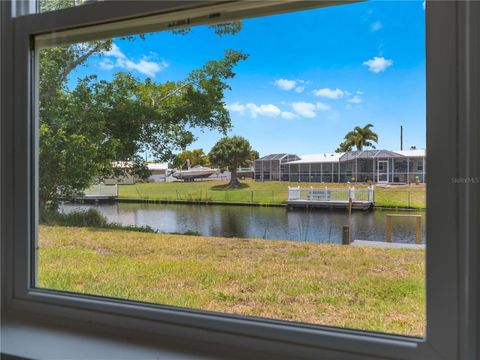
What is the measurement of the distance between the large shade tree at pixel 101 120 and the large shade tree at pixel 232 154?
7cm

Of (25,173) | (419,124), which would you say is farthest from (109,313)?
(419,124)

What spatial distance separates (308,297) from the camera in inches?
31.9

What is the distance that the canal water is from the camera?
2.52ft

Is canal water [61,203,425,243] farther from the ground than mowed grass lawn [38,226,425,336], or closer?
farther from the ground

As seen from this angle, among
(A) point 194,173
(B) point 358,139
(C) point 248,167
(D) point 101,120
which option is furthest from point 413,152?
(D) point 101,120

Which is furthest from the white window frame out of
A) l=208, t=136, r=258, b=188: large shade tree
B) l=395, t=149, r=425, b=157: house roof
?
l=208, t=136, r=258, b=188: large shade tree

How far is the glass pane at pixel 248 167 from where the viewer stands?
73cm

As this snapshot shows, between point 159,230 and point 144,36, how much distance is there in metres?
0.50

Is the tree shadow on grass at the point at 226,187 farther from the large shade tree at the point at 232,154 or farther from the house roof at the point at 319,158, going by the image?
the house roof at the point at 319,158

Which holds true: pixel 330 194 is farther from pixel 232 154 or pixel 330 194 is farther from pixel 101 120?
pixel 101 120

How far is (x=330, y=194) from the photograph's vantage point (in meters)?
0.85

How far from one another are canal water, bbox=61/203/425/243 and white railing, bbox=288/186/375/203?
3cm

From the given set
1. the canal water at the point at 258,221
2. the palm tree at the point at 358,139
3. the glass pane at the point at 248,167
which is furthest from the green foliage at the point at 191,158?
the palm tree at the point at 358,139

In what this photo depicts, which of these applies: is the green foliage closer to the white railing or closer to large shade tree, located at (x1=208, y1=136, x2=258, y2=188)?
large shade tree, located at (x1=208, y1=136, x2=258, y2=188)
